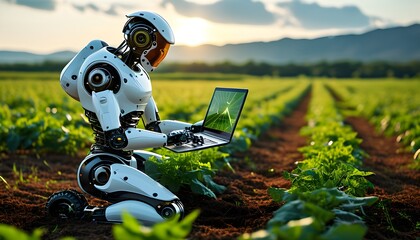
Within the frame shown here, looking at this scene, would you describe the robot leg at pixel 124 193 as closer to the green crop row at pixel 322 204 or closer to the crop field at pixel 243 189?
the crop field at pixel 243 189

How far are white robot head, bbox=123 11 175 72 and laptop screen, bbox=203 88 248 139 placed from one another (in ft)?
2.60

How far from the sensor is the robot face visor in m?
4.88

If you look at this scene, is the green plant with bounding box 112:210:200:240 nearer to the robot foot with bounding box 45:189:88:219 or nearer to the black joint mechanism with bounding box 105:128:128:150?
the black joint mechanism with bounding box 105:128:128:150

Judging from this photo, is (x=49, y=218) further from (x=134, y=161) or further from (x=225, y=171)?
(x=225, y=171)

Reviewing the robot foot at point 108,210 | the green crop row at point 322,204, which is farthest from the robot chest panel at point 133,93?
the green crop row at point 322,204

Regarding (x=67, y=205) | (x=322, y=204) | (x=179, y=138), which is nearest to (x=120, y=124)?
(x=179, y=138)

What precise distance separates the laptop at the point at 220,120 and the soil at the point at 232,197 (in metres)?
0.75

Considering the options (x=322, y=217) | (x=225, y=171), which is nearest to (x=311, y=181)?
(x=322, y=217)

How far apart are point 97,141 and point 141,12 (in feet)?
4.45

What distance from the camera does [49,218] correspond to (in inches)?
196

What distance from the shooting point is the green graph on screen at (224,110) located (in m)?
4.85

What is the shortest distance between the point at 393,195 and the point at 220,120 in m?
2.53

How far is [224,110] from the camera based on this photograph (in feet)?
16.7

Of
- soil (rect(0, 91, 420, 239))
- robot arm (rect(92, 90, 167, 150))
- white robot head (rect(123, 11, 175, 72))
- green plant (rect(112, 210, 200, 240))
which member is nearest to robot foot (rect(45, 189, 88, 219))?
soil (rect(0, 91, 420, 239))
